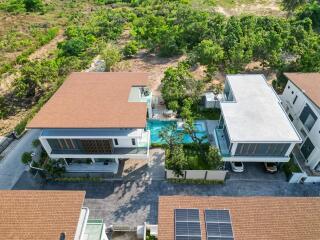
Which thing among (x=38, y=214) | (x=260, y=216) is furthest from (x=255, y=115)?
(x=38, y=214)

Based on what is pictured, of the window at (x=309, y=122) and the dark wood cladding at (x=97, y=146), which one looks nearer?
the dark wood cladding at (x=97, y=146)

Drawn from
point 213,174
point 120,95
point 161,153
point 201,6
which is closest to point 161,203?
point 213,174

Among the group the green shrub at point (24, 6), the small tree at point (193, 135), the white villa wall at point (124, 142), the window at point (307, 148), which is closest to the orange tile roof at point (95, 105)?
the white villa wall at point (124, 142)

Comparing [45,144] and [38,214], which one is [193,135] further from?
[38,214]

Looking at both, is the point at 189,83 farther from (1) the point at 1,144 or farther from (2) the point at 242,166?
(1) the point at 1,144

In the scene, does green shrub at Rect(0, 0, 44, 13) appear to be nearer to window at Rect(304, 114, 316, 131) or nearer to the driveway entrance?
the driveway entrance

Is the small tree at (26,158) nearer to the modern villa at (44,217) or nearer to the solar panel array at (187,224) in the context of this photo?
the modern villa at (44,217)

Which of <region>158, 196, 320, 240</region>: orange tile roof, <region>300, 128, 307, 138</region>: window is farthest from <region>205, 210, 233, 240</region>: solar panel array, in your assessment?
<region>300, 128, 307, 138</region>: window
